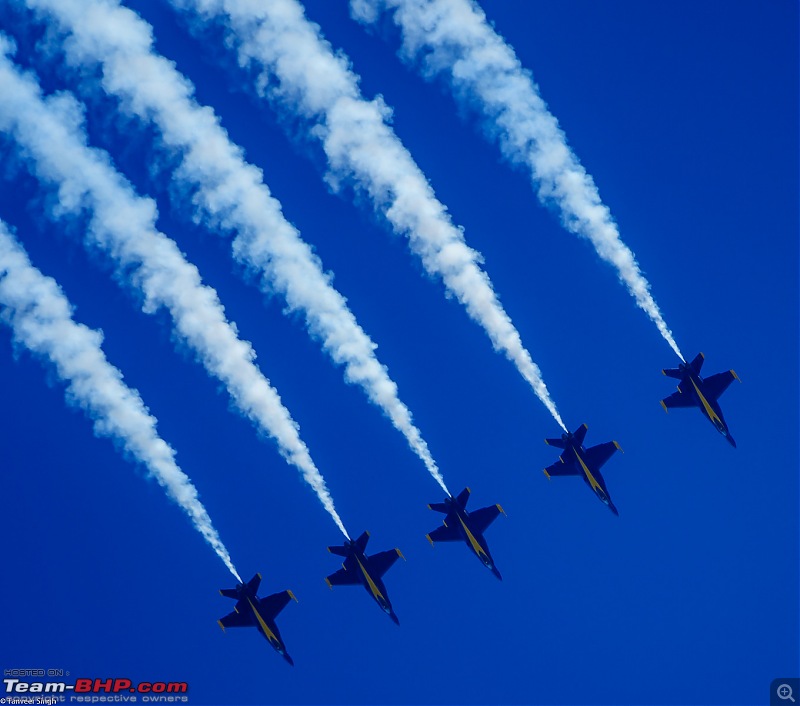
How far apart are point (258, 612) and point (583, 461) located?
13966 mm

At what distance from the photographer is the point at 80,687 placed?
3103cm

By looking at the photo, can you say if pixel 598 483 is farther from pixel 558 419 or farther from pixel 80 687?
pixel 80 687

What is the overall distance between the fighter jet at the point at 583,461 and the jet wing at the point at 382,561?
275 inches

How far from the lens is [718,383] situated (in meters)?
33.7

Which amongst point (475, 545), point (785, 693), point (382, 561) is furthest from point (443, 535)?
point (785, 693)

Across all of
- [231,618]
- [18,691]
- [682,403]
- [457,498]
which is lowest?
[18,691]

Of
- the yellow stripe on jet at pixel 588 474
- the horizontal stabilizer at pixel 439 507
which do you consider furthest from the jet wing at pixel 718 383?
the horizontal stabilizer at pixel 439 507

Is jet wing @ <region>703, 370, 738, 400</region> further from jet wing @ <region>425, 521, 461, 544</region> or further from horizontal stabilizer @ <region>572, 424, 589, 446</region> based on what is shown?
jet wing @ <region>425, 521, 461, 544</region>

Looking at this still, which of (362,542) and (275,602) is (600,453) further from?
(275,602)

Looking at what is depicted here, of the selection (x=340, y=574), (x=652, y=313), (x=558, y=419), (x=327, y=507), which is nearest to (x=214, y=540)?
(x=327, y=507)

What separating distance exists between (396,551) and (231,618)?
7.06 metres

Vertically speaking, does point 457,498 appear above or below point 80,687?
above

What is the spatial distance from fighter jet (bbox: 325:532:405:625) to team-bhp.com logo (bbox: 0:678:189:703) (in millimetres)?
7466

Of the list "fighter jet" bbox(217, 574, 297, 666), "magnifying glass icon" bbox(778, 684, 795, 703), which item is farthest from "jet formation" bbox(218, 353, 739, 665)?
"magnifying glass icon" bbox(778, 684, 795, 703)
